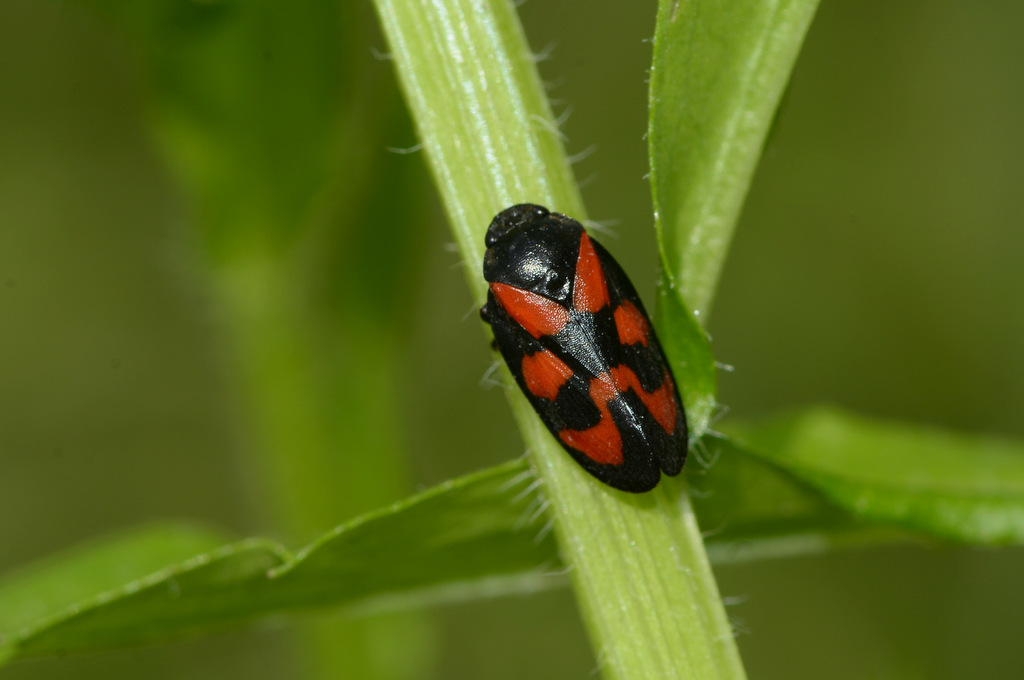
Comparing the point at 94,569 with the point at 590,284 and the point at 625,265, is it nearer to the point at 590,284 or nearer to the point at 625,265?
the point at 590,284

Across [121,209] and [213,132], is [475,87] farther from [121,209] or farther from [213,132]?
[121,209]

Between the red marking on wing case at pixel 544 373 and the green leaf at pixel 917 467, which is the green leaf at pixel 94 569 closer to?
the red marking on wing case at pixel 544 373

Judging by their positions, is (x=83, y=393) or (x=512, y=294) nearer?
(x=512, y=294)

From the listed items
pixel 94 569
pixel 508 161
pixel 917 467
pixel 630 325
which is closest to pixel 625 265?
pixel 917 467

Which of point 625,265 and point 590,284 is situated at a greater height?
point 590,284

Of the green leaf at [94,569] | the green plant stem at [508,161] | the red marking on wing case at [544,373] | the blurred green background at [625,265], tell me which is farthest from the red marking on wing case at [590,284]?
the blurred green background at [625,265]

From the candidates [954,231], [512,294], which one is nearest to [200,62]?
[512,294]

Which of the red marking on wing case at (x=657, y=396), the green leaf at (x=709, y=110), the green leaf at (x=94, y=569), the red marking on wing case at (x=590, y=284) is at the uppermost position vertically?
the green leaf at (x=709, y=110)
